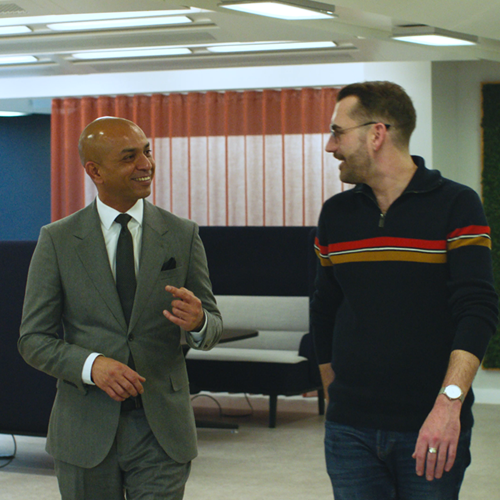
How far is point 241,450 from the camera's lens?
470cm

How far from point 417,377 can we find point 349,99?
660 millimetres

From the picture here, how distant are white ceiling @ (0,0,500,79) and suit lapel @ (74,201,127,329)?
1817mm

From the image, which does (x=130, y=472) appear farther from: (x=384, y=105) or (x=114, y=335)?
(x=384, y=105)

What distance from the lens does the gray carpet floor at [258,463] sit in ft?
12.8

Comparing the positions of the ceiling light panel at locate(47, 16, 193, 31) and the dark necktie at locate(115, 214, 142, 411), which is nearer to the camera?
the dark necktie at locate(115, 214, 142, 411)

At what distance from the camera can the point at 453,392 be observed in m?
1.52

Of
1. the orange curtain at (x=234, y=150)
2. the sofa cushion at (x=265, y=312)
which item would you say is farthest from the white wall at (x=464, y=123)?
the sofa cushion at (x=265, y=312)

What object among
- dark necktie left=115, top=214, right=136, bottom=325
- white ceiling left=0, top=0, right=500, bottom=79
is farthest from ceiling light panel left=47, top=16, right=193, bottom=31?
dark necktie left=115, top=214, right=136, bottom=325

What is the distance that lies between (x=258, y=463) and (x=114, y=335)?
2.75m

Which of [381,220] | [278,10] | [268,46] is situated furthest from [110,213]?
[268,46]

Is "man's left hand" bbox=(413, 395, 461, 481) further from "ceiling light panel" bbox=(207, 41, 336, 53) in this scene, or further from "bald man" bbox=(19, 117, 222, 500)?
"ceiling light panel" bbox=(207, 41, 336, 53)

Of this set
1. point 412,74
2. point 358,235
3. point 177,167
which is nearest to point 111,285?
point 358,235

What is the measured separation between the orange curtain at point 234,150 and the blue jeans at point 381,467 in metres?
4.92

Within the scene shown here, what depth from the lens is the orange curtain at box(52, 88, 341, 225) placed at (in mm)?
6641
